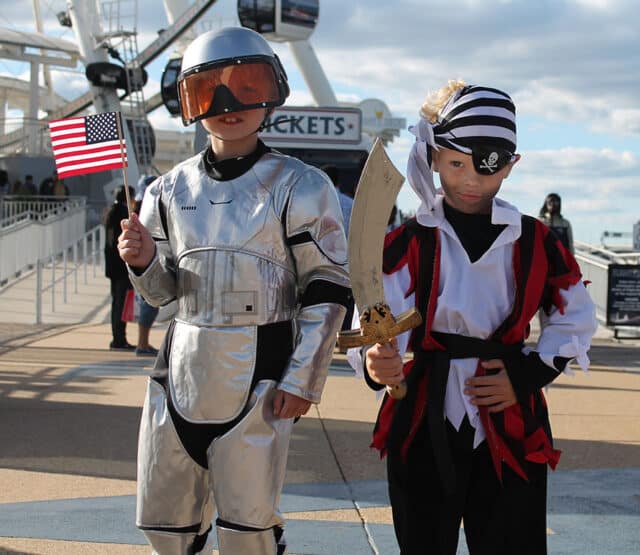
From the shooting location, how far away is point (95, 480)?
551cm

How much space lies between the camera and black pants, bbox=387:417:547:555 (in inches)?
114

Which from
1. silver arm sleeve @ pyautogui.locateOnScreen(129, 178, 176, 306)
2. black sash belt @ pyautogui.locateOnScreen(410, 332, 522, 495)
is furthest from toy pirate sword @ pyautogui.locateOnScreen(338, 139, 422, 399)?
silver arm sleeve @ pyautogui.locateOnScreen(129, 178, 176, 306)

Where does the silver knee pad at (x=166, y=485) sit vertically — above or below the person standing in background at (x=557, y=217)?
below

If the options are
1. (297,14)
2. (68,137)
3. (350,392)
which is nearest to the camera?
(68,137)

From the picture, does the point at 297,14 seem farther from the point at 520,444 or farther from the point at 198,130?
the point at 520,444

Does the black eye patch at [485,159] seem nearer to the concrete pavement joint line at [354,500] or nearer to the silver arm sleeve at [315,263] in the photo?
the silver arm sleeve at [315,263]

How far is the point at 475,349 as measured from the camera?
2961mm

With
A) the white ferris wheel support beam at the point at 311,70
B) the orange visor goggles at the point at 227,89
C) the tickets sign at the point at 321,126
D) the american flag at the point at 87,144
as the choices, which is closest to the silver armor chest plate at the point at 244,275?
Result: the orange visor goggles at the point at 227,89

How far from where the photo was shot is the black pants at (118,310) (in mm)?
10702

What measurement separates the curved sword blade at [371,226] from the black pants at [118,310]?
27.0 ft

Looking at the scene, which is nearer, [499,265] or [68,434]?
[499,265]

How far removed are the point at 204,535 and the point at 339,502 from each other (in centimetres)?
201

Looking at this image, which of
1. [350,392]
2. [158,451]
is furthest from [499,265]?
[350,392]

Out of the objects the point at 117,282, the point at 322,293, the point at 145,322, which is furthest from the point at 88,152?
the point at 117,282
